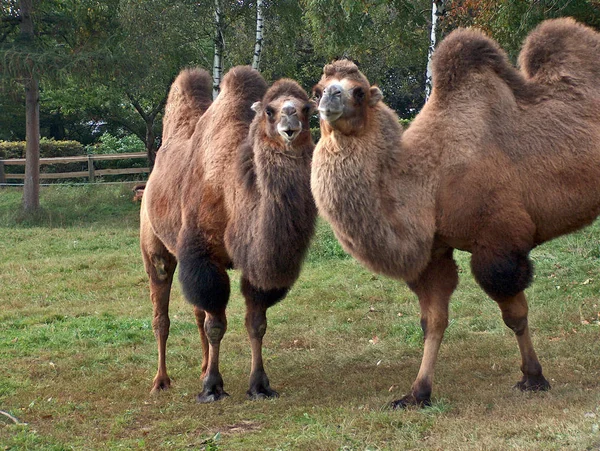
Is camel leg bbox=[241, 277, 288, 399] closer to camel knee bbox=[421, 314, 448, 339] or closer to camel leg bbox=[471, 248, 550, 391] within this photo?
camel knee bbox=[421, 314, 448, 339]

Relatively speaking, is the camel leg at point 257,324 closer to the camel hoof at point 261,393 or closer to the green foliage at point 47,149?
the camel hoof at point 261,393

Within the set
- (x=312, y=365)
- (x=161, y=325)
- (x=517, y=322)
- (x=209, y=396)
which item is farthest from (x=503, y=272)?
(x=161, y=325)

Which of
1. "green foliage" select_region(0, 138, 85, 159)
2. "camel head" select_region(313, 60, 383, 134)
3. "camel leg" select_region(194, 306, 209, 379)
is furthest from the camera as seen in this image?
"green foliage" select_region(0, 138, 85, 159)

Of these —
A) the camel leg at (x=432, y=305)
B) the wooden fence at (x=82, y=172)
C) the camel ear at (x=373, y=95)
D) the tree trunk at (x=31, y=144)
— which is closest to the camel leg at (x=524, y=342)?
the camel leg at (x=432, y=305)

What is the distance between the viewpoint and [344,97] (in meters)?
5.79

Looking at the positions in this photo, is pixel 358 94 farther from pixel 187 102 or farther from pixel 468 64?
pixel 187 102

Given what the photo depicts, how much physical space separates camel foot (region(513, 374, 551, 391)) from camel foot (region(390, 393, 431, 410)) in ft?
2.57

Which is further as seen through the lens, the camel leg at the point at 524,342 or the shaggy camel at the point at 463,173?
the camel leg at the point at 524,342

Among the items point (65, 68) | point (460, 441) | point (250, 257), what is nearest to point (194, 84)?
point (250, 257)

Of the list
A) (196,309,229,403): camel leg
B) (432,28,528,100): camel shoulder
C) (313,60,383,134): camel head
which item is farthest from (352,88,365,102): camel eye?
(196,309,229,403): camel leg

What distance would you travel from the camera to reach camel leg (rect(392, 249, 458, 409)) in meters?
6.25

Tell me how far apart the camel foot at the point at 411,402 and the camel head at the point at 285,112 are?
2068 mm

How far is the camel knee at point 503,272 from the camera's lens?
5.91 m

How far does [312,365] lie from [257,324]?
1227 mm
